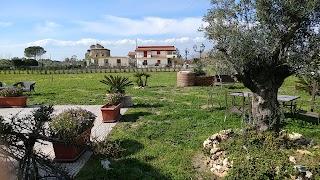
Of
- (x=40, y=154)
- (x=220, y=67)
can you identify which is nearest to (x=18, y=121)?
(x=40, y=154)

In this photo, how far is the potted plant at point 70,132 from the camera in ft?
15.2

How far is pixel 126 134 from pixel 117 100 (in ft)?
7.66

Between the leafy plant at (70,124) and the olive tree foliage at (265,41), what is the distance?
8.98 ft

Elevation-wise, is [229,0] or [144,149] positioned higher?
[229,0]

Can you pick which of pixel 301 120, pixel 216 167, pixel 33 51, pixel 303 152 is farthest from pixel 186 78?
pixel 33 51

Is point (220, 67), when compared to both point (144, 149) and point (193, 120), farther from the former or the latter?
point (193, 120)

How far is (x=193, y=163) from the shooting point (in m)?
4.79

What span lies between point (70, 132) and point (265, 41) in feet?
11.5

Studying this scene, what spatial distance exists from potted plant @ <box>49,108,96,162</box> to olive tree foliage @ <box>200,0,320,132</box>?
2742 millimetres

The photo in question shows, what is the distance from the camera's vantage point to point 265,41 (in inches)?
172

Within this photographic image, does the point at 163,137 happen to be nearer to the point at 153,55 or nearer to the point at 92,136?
the point at 92,136

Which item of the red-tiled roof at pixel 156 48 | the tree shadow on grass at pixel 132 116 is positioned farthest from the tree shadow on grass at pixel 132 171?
the red-tiled roof at pixel 156 48

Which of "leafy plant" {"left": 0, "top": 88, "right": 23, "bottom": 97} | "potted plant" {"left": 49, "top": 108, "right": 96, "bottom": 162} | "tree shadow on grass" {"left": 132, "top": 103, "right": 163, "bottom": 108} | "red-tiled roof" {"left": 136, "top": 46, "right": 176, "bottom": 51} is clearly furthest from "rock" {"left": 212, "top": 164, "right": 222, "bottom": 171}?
"red-tiled roof" {"left": 136, "top": 46, "right": 176, "bottom": 51}

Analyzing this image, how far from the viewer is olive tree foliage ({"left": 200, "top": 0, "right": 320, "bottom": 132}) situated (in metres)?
4.29
